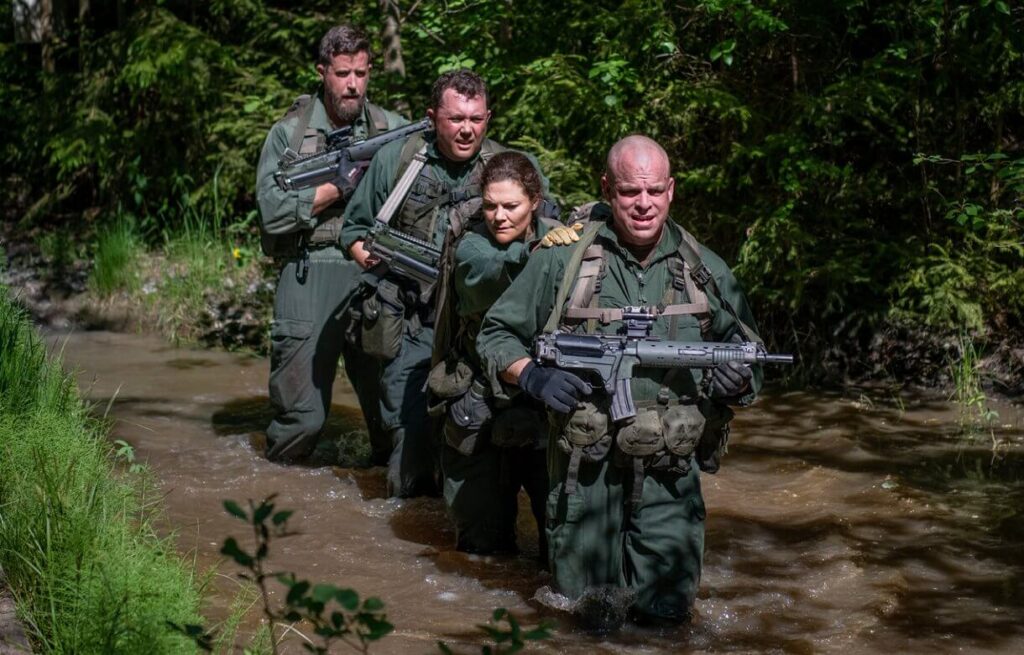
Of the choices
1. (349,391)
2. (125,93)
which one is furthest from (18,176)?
(349,391)

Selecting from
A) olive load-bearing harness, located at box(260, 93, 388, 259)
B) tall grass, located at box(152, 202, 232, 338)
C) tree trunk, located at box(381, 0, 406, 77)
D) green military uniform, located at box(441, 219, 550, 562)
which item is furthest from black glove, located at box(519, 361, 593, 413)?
tall grass, located at box(152, 202, 232, 338)

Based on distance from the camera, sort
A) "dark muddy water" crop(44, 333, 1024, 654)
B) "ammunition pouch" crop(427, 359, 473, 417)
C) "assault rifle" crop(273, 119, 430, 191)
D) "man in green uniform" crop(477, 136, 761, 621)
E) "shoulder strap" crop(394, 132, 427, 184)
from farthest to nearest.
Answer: "assault rifle" crop(273, 119, 430, 191) → "shoulder strap" crop(394, 132, 427, 184) → "ammunition pouch" crop(427, 359, 473, 417) → "dark muddy water" crop(44, 333, 1024, 654) → "man in green uniform" crop(477, 136, 761, 621)

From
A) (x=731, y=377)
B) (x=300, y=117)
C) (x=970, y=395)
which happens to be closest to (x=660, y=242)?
(x=731, y=377)

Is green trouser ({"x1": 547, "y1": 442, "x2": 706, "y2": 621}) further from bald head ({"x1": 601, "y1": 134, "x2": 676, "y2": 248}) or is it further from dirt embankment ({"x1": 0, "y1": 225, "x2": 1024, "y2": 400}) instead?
dirt embankment ({"x1": 0, "y1": 225, "x2": 1024, "y2": 400})

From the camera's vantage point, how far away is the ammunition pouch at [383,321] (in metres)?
6.38

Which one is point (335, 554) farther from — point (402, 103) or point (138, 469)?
point (402, 103)

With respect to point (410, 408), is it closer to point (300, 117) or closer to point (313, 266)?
point (313, 266)

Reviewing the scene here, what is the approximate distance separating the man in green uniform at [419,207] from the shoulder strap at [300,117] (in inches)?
23.4

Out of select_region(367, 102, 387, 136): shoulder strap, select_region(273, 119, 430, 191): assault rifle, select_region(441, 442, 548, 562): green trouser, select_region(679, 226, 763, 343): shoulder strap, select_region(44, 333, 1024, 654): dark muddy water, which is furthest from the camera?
select_region(367, 102, 387, 136): shoulder strap

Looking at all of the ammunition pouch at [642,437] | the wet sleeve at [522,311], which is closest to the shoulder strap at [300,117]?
the wet sleeve at [522,311]

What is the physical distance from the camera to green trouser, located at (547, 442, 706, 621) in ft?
16.3

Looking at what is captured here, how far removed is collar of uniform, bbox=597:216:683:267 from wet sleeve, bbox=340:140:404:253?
1.78 metres

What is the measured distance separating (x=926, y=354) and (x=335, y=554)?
476 cm

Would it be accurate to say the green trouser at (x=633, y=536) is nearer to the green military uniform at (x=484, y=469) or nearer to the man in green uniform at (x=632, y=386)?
the man in green uniform at (x=632, y=386)
